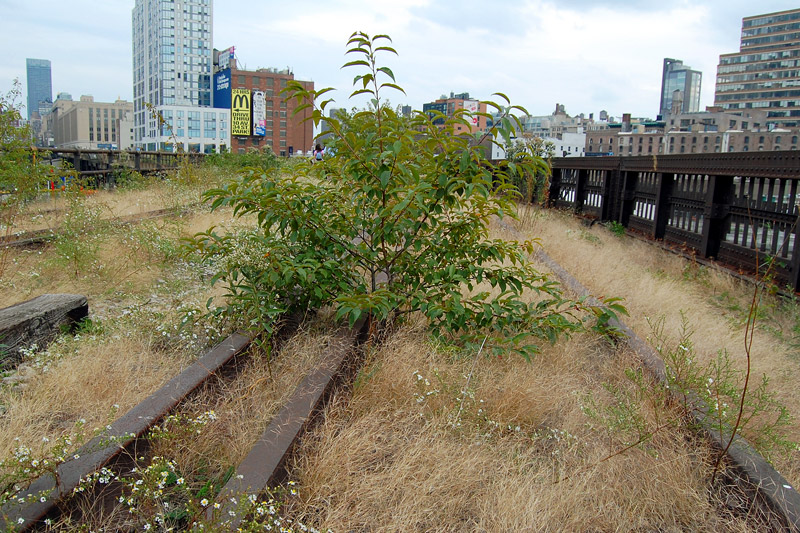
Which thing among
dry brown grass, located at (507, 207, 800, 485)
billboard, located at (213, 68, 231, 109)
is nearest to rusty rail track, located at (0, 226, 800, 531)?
dry brown grass, located at (507, 207, 800, 485)

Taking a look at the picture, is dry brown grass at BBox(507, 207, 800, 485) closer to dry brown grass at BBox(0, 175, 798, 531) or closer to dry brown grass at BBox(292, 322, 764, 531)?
dry brown grass at BBox(0, 175, 798, 531)

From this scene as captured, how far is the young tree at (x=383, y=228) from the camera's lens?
12.4 feet

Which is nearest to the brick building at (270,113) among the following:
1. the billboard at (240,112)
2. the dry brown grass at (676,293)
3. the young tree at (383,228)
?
the billboard at (240,112)

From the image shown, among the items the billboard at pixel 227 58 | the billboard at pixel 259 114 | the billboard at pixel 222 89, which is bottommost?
the billboard at pixel 259 114

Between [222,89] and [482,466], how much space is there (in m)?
166

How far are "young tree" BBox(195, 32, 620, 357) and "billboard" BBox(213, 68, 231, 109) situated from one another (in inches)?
6208

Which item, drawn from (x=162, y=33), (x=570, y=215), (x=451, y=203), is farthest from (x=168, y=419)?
(x=162, y=33)

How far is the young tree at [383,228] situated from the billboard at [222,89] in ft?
517

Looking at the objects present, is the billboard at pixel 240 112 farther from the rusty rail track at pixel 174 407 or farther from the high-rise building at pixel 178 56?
the rusty rail track at pixel 174 407

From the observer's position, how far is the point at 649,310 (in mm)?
6020

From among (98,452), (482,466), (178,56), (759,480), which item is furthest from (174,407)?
(178,56)

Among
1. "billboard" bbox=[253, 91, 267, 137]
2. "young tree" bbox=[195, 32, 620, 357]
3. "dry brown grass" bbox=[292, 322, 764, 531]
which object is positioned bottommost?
"dry brown grass" bbox=[292, 322, 764, 531]

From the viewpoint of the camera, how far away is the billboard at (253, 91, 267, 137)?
5667 inches

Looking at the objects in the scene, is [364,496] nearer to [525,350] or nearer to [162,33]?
[525,350]
